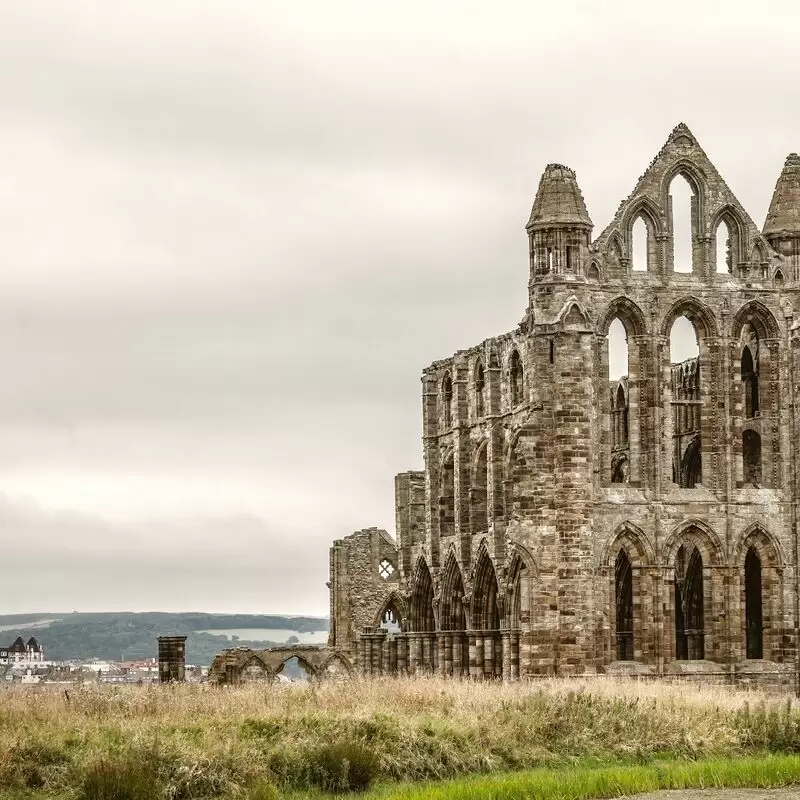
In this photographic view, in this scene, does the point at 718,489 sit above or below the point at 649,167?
below

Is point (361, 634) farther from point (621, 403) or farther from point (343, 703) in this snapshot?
point (343, 703)

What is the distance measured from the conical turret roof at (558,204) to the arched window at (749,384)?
661 centimetres

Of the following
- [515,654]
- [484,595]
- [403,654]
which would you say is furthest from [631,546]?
[403,654]

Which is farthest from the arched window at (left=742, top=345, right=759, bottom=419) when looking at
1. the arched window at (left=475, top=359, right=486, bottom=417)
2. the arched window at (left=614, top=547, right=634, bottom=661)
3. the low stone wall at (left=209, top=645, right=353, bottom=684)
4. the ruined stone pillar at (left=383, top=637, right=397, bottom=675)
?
the low stone wall at (left=209, top=645, right=353, bottom=684)

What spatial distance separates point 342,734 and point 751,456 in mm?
25356

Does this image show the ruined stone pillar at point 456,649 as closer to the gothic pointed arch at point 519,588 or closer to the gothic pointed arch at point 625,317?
the gothic pointed arch at point 519,588

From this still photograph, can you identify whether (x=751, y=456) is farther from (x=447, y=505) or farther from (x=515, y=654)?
(x=447, y=505)

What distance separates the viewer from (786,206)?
6012cm

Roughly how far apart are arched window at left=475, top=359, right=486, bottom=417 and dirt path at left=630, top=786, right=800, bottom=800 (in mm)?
27660

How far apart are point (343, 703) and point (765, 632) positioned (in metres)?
19.8

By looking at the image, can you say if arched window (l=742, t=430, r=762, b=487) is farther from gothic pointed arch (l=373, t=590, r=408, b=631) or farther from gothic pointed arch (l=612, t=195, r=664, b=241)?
gothic pointed arch (l=373, t=590, r=408, b=631)

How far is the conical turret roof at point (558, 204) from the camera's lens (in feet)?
187

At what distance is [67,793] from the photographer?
113 ft

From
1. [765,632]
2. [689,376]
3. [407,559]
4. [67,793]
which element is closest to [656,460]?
[765,632]
